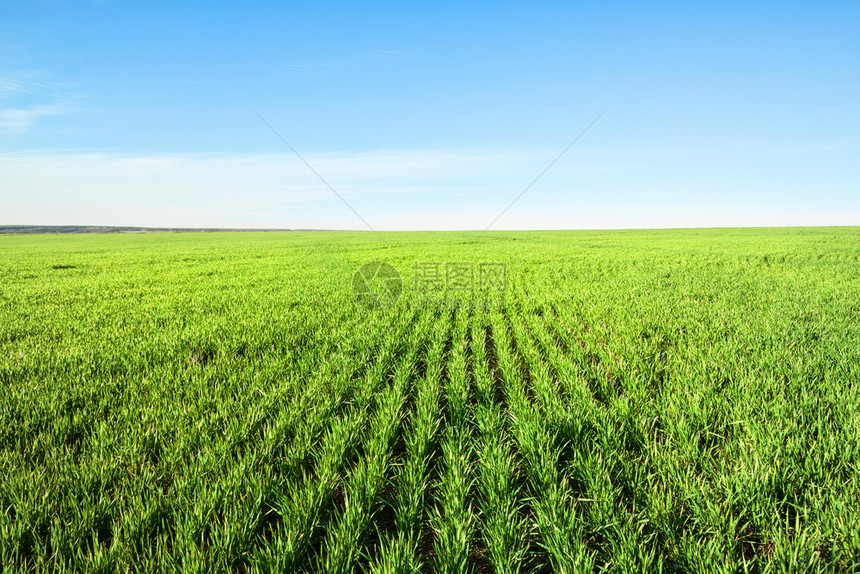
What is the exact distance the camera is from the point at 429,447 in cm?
295

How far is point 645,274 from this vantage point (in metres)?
12.9

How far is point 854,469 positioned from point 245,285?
12.4 meters

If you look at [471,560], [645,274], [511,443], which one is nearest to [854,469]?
[511,443]

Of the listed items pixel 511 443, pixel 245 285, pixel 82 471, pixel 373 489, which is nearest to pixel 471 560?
pixel 373 489

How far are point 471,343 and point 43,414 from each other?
478 cm

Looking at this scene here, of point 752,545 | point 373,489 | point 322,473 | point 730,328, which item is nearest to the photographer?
point 752,545

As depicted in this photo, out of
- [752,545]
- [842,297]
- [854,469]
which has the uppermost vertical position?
[842,297]

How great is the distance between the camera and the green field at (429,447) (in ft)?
6.45

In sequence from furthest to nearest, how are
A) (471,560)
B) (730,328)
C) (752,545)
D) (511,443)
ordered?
1. (730,328)
2. (511,443)
3. (471,560)
4. (752,545)

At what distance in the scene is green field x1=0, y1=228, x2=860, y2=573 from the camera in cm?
197

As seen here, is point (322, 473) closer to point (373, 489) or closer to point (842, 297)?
point (373, 489)

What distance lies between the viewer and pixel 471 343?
18.6 feet

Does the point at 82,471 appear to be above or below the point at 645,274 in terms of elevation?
below

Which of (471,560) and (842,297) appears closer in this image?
(471,560)
